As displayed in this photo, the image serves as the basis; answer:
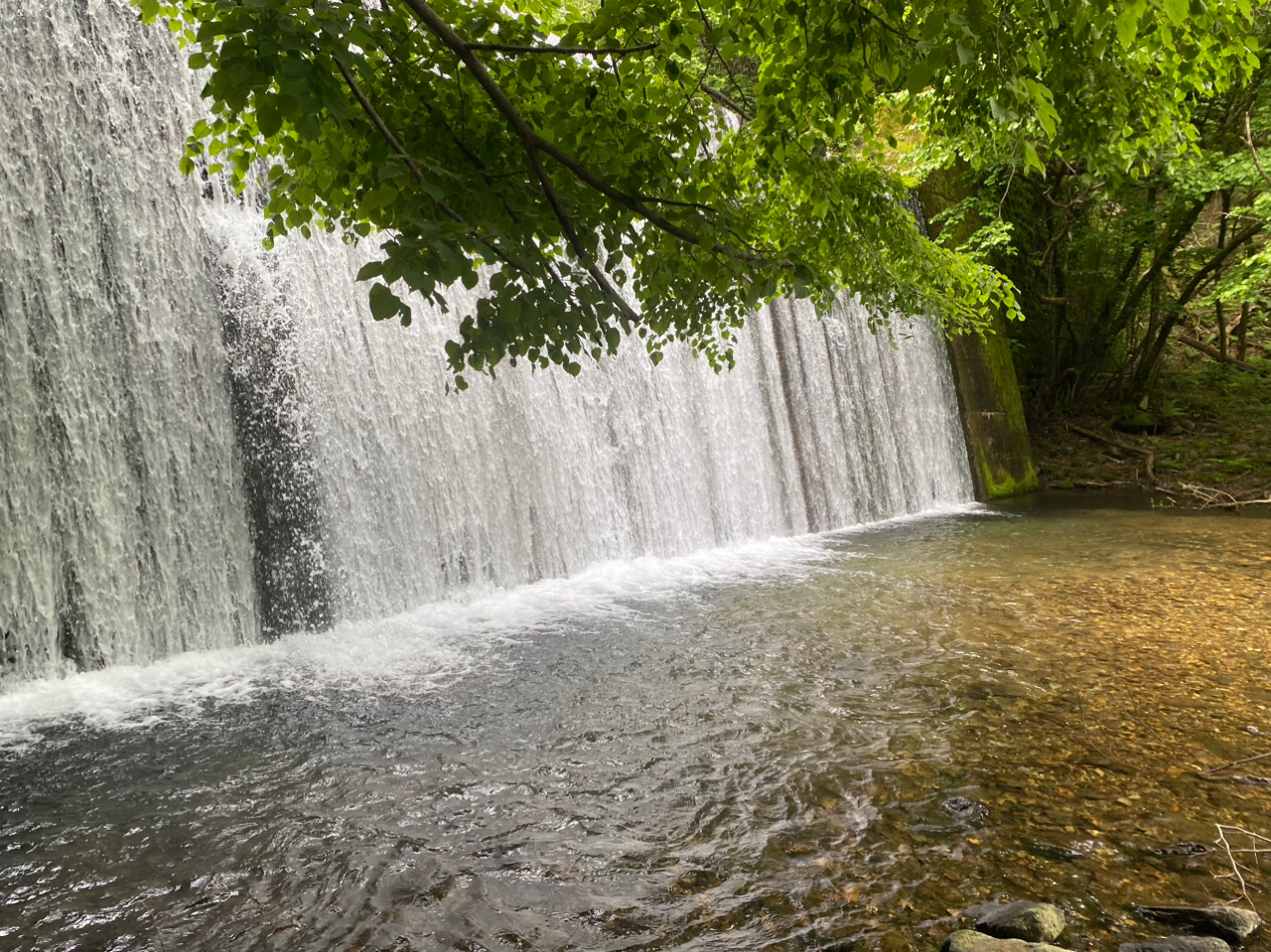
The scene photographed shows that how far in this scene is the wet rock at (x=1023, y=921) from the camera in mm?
2599

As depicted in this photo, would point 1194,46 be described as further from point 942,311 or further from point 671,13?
point 942,311

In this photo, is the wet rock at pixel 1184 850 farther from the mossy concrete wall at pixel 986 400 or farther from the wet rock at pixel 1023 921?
the mossy concrete wall at pixel 986 400

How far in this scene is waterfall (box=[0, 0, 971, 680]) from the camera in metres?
5.87

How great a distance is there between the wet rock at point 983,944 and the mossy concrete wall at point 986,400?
1250 centimetres

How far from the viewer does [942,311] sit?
9305 millimetres

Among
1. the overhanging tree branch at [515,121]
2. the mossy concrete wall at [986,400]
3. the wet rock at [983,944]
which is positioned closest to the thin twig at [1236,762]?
the wet rock at [983,944]

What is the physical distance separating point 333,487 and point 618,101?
14.8ft

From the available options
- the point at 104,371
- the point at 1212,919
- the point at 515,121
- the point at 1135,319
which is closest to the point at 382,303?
the point at 515,121

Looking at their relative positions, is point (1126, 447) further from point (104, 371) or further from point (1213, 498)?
point (104, 371)

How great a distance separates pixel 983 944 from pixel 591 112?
3.11 metres

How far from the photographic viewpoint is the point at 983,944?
8.34 ft

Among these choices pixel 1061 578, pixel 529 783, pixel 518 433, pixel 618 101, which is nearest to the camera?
pixel 618 101

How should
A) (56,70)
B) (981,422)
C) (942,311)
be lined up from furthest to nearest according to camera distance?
(981,422) < (942,311) < (56,70)

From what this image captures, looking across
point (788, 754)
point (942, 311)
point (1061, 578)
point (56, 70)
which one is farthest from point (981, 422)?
point (56, 70)
